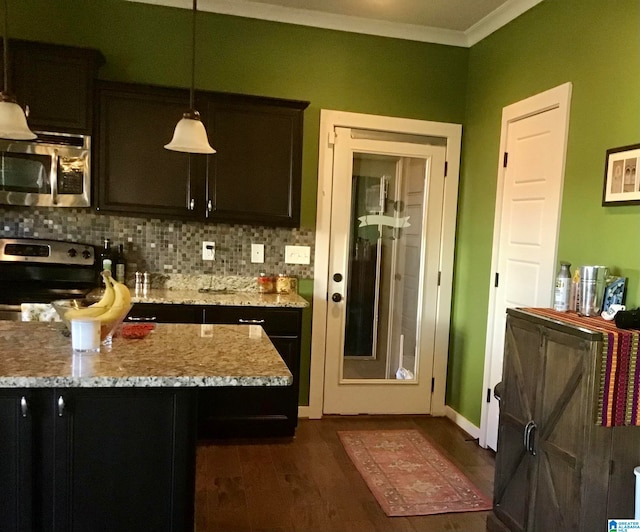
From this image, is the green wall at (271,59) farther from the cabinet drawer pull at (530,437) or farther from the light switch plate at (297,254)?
the cabinet drawer pull at (530,437)

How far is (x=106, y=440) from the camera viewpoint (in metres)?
1.63

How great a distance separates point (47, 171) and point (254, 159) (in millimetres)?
1244

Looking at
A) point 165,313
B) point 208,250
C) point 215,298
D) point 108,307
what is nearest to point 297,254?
point 208,250

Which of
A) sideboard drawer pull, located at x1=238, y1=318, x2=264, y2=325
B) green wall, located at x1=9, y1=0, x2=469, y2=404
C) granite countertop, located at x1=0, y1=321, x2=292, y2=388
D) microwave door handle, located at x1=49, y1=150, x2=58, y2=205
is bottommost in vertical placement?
sideboard drawer pull, located at x1=238, y1=318, x2=264, y2=325

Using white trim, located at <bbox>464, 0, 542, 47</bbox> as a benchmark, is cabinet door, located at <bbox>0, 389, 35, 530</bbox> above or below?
below

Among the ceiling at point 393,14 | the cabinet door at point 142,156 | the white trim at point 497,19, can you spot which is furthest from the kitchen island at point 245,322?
the white trim at point 497,19

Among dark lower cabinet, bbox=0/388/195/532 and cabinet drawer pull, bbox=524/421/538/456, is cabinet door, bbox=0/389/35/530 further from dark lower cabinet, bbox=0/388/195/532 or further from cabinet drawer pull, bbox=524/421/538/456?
cabinet drawer pull, bbox=524/421/538/456

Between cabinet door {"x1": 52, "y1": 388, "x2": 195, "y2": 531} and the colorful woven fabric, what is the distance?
1446mm

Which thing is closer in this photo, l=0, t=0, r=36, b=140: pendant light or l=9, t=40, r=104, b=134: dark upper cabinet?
l=0, t=0, r=36, b=140: pendant light

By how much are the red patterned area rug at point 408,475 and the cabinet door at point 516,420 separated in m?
0.34

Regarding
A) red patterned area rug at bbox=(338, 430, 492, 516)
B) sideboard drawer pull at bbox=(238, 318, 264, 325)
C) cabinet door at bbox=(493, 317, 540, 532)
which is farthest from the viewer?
sideboard drawer pull at bbox=(238, 318, 264, 325)

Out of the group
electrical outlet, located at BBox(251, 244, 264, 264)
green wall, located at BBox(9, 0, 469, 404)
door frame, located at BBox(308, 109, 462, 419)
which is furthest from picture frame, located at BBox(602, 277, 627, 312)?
electrical outlet, located at BBox(251, 244, 264, 264)

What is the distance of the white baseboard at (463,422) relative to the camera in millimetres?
3627

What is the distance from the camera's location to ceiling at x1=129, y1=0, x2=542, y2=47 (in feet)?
11.2
